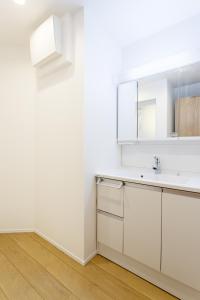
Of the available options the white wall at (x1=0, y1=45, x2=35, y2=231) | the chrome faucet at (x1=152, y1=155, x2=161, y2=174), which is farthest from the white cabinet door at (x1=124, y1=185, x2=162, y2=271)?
the white wall at (x1=0, y1=45, x2=35, y2=231)

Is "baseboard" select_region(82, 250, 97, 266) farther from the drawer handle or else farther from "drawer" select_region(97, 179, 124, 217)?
the drawer handle

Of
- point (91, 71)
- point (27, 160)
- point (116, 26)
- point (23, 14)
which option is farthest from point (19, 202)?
point (116, 26)

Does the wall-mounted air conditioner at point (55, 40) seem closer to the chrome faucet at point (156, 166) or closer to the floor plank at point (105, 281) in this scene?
the chrome faucet at point (156, 166)

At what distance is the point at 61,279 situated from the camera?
1535mm

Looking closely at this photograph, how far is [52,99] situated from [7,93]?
2.52 feet

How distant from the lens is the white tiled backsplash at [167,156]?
1775 millimetres

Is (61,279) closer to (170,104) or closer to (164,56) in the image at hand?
(170,104)

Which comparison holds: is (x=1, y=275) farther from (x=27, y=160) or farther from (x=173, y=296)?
(x=173, y=296)

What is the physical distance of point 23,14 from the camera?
5.71 feet

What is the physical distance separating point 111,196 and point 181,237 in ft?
2.25

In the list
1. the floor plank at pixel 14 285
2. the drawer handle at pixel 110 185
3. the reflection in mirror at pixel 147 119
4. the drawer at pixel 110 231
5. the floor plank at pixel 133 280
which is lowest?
the floor plank at pixel 133 280

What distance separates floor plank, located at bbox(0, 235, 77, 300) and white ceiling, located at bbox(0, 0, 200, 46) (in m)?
2.50

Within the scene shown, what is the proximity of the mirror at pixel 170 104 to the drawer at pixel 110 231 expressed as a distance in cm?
97

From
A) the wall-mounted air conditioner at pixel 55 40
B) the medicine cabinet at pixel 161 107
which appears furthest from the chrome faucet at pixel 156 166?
the wall-mounted air conditioner at pixel 55 40
